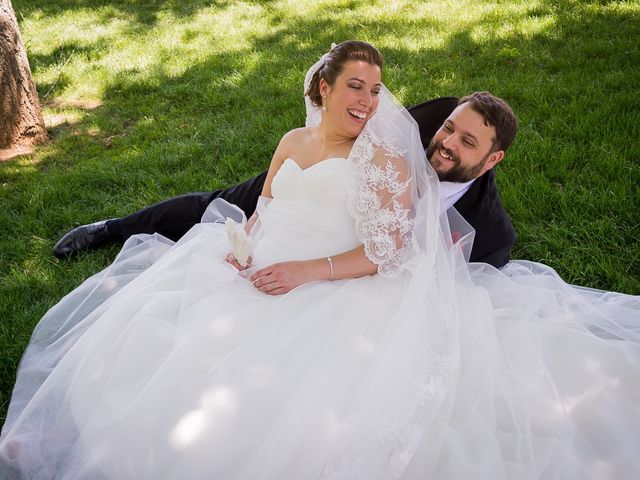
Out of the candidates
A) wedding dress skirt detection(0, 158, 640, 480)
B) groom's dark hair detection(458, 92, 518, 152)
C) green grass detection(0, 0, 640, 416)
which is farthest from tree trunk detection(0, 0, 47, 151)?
groom's dark hair detection(458, 92, 518, 152)

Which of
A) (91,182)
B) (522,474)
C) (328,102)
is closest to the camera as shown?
(522,474)

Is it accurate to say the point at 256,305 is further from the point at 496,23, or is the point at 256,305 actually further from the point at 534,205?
the point at 496,23

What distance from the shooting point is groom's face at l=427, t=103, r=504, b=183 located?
3285mm

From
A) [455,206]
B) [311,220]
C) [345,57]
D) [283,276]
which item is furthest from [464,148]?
[283,276]

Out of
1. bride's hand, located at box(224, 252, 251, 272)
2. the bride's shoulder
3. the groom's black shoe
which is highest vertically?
the bride's shoulder

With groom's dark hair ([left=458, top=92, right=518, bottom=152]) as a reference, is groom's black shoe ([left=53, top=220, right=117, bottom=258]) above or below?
below

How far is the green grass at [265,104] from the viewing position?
13.3ft

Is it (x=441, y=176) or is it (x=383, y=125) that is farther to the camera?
(x=441, y=176)

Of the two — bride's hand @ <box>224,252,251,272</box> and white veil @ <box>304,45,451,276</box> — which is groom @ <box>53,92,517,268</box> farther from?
bride's hand @ <box>224,252,251,272</box>

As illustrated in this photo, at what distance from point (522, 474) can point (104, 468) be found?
1.54 metres

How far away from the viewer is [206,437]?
215cm

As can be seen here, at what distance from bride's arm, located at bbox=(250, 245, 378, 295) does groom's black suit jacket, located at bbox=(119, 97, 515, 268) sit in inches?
37.3

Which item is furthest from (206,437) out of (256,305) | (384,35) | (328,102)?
(384,35)

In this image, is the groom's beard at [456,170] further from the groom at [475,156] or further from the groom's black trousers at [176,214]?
the groom's black trousers at [176,214]
